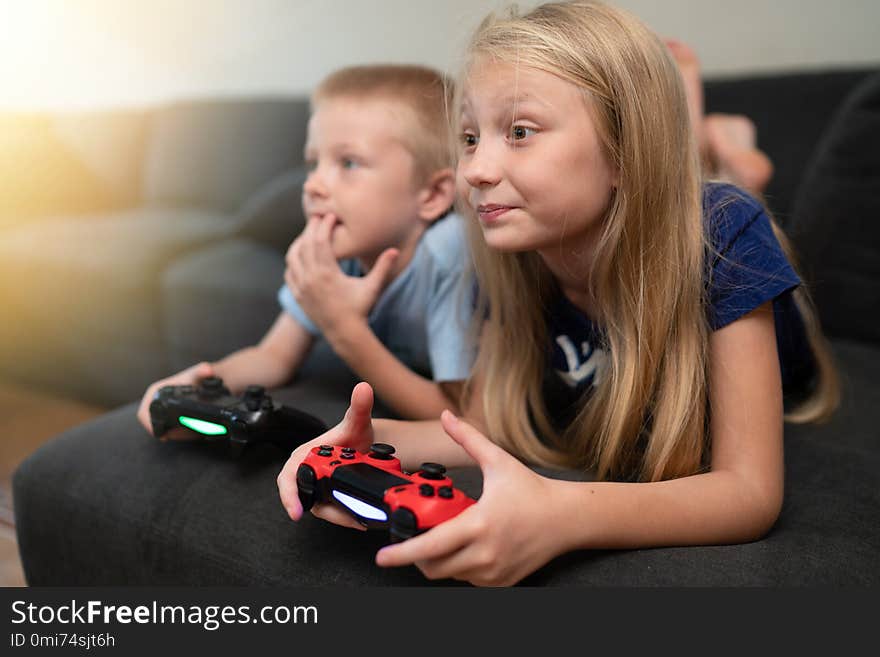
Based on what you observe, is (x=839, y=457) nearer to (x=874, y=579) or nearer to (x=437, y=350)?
(x=874, y=579)

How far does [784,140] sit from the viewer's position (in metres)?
1.29

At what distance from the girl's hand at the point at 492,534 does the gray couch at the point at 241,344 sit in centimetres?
5

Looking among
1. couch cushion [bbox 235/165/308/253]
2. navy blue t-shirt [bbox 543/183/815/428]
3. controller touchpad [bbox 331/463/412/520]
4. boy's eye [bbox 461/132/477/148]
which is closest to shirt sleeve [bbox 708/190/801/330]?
navy blue t-shirt [bbox 543/183/815/428]

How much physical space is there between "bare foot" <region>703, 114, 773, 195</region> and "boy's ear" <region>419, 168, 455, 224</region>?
37cm

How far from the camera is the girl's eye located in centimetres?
67

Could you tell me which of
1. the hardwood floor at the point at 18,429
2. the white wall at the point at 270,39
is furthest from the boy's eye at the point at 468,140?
the hardwood floor at the point at 18,429

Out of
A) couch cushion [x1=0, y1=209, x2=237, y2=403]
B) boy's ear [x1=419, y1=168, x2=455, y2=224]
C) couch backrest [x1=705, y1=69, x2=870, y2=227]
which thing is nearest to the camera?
boy's ear [x1=419, y1=168, x2=455, y2=224]

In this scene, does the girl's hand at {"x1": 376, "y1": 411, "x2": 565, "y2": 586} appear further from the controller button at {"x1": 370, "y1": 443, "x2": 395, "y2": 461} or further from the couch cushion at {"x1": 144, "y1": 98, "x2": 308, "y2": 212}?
the couch cushion at {"x1": 144, "y1": 98, "x2": 308, "y2": 212}

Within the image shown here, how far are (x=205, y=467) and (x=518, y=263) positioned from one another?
36 centimetres

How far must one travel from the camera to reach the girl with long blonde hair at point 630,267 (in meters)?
0.65

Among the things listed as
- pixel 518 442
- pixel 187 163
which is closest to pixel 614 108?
pixel 518 442

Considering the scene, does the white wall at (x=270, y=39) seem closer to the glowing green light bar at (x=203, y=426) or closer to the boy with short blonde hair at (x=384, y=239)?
the boy with short blonde hair at (x=384, y=239)

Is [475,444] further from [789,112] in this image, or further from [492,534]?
[789,112]

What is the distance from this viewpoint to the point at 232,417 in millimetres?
750
